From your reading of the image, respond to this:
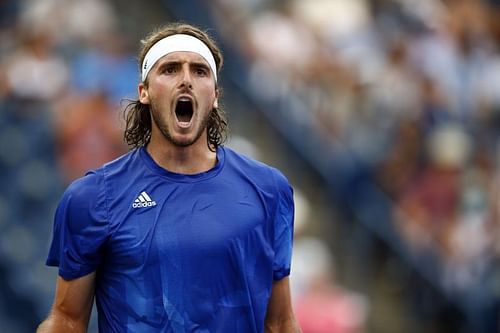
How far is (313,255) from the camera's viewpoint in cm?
1006

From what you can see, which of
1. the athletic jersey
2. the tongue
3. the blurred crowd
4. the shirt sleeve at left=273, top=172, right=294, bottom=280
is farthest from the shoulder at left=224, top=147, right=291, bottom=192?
the blurred crowd

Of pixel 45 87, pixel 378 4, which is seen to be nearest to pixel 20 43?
pixel 45 87

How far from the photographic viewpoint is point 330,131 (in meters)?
11.5

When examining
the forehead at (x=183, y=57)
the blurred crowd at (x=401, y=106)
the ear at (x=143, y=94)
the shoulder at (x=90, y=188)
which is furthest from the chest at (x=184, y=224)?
the blurred crowd at (x=401, y=106)

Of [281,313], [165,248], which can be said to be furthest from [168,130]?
[281,313]

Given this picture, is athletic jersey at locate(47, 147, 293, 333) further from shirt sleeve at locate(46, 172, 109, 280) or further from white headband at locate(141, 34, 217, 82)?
white headband at locate(141, 34, 217, 82)

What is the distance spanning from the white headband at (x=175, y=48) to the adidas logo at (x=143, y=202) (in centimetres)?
52

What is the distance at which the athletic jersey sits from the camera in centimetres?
468

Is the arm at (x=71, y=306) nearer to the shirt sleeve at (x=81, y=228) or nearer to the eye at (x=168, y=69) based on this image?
the shirt sleeve at (x=81, y=228)

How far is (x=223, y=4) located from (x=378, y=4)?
1.74 metres

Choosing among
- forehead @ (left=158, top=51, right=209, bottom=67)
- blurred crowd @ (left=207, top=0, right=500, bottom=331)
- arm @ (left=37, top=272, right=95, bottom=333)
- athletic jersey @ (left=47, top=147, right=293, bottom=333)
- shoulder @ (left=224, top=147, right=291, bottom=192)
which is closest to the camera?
athletic jersey @ (left=47, top=147, right=293, bottom=333)

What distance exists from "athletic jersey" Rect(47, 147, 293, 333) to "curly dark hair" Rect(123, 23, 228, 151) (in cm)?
25

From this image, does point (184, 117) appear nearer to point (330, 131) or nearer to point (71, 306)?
point (71, 306)

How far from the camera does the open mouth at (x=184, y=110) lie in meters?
4.88
